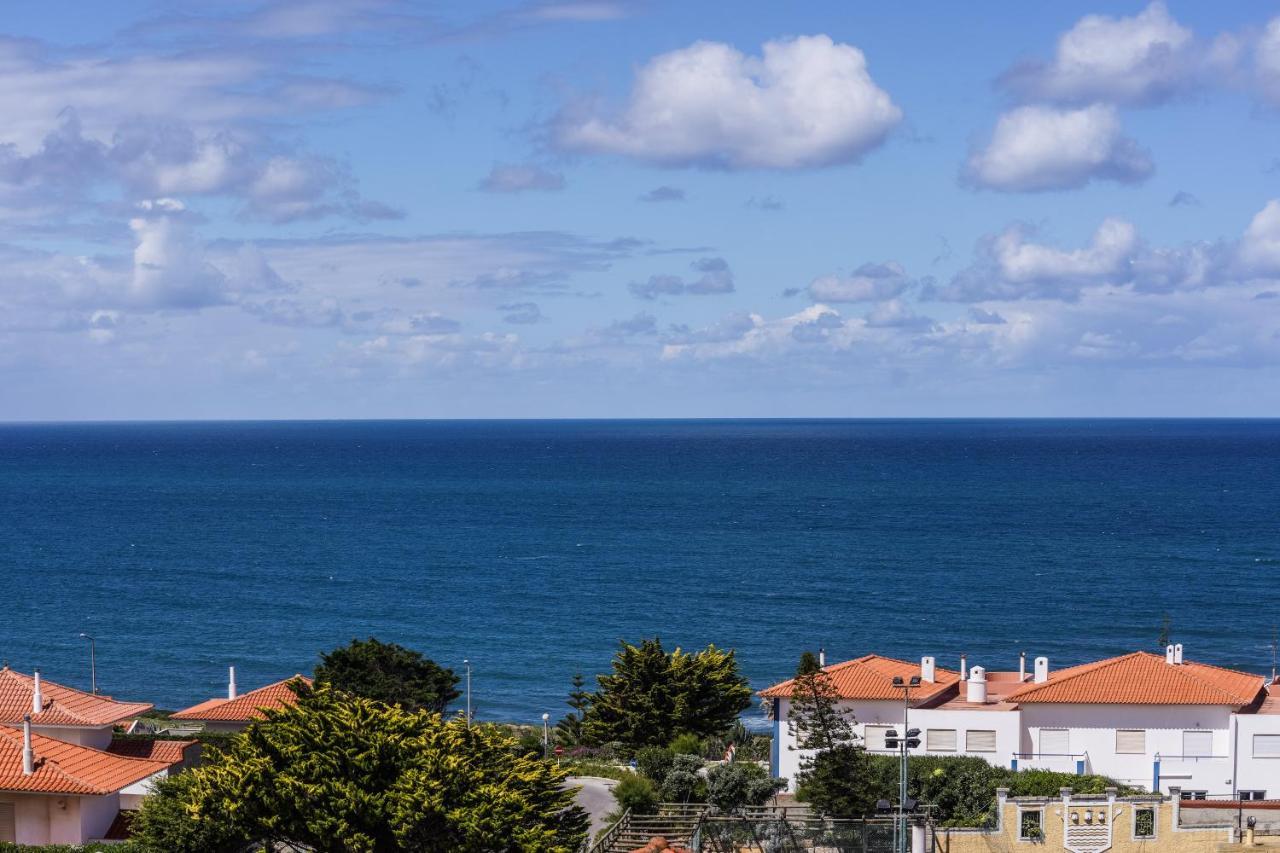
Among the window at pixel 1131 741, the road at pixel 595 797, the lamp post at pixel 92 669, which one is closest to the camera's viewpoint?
the road at pixel 595 797

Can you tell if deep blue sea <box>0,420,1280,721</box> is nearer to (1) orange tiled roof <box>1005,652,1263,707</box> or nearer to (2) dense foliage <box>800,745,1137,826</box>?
(1) orange tiled roof <box>1005,652,1263,707</box>

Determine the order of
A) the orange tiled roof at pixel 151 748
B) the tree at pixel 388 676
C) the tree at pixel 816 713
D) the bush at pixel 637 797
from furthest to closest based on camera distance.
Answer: the tree at pixel 388 676 < the tree at pixel 816 713 < the orange tiled roof at pixel 151 748 < the bush at pixel 637 797

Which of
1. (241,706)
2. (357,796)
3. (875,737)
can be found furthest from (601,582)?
(357,796)

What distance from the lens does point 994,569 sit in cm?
11781

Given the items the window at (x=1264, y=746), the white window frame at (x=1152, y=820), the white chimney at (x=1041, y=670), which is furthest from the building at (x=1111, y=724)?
the white window frame at (x=1152, y=820)

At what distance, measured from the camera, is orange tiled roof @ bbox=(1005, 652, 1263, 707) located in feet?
140

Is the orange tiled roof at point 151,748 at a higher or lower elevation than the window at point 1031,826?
higher

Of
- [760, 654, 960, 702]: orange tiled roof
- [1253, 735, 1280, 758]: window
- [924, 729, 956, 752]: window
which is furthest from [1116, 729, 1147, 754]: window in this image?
[760, 654, 960, 702]: orange tiled roof

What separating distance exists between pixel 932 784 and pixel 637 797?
7.87 meters

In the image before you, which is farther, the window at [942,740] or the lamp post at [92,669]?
the lamp post at [92,669]

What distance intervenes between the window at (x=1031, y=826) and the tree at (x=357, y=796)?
11.5 meters

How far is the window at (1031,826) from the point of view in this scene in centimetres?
3478

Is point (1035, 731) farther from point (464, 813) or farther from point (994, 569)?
point (994, 569)

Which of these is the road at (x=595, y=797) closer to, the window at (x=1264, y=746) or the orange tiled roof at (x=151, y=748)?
the orange tiled roof at (x=151, y=748)
